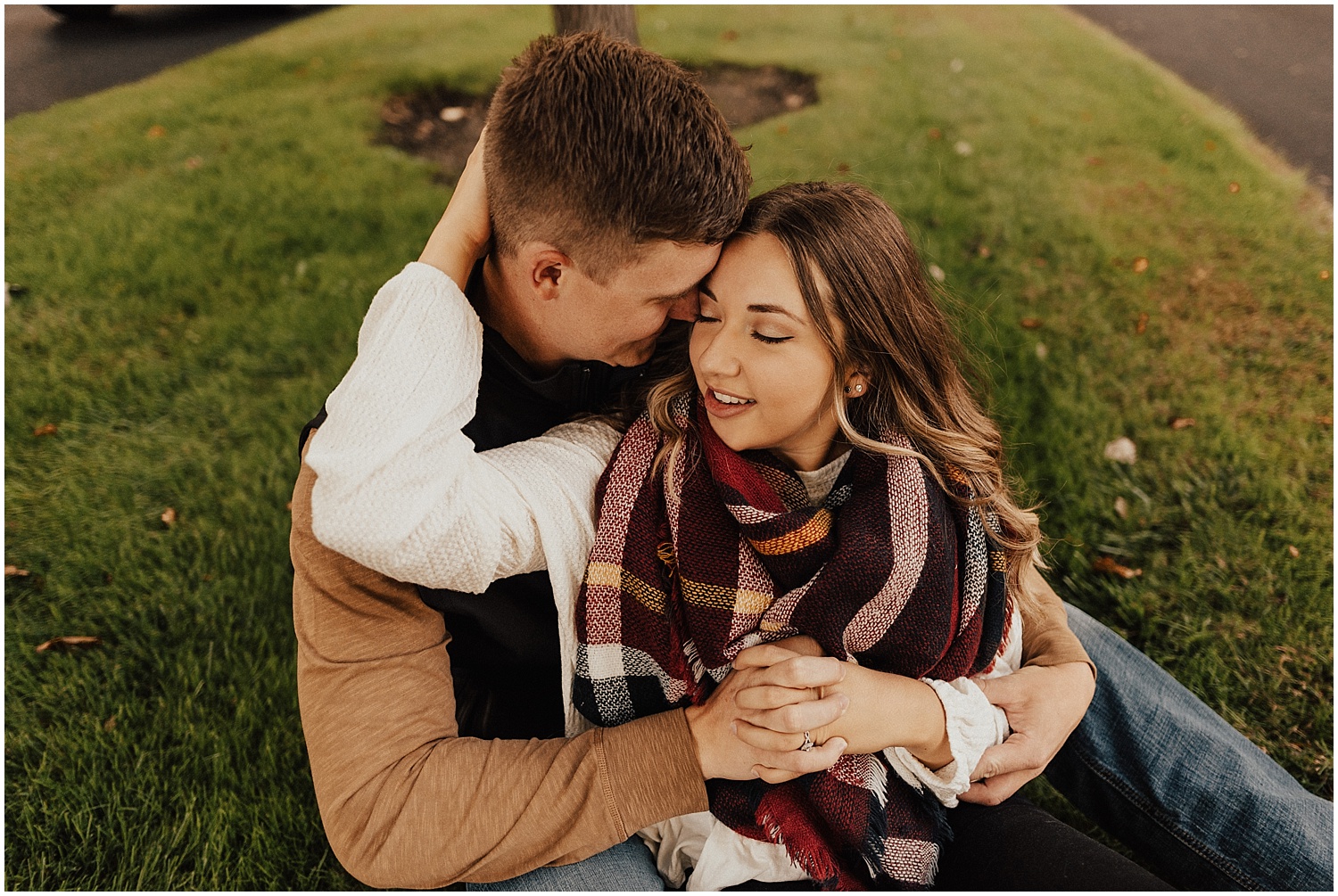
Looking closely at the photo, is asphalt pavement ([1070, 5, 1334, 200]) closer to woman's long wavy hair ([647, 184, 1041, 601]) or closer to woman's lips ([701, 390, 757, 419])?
woman's long wavy hair ([647, 184, 1041, 601])

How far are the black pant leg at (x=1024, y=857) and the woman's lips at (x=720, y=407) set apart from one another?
3.60 ft

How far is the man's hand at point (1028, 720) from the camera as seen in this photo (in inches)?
74.2

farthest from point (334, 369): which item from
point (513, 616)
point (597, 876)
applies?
point (597, 876)

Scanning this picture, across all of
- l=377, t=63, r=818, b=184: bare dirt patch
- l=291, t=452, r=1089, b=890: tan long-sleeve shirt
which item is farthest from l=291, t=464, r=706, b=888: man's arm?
l=377, t=63, r=818, b=184: bare dirt patch

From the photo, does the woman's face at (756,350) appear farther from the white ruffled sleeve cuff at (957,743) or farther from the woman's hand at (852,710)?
the white ruffled sleeve cuff at (957,743)

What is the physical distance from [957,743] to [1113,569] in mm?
1594

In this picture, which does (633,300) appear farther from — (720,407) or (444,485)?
(444,485)

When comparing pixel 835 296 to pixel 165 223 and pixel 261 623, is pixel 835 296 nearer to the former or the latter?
pixel 261 623

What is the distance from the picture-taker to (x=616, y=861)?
1.77 m

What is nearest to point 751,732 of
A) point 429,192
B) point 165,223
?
point 429,192

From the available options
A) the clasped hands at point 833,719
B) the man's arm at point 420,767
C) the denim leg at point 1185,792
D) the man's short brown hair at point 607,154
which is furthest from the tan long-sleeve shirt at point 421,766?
the denim leg at point 1185,792

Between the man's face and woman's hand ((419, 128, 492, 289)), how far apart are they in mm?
224

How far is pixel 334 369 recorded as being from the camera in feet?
12.9

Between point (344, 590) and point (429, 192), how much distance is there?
3866 millimetres
